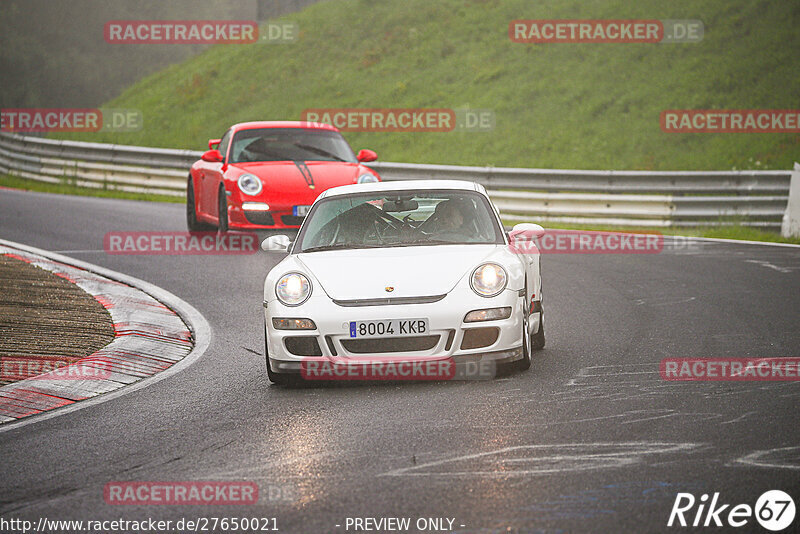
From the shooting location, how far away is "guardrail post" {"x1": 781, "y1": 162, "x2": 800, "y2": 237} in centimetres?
1619

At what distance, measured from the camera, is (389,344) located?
22.6 ft

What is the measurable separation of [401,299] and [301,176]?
23.3 feet

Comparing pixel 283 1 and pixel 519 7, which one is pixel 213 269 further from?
pixel 283 1

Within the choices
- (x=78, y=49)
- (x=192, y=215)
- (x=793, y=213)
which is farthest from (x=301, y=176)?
(x=78, y=49)

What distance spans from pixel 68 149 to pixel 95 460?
2100 cm

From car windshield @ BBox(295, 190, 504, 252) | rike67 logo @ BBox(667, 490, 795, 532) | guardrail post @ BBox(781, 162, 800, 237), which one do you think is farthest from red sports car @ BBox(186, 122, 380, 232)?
rike67 logo @ BBox(667, 490, 795, 532)

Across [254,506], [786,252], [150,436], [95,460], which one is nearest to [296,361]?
[150,436]

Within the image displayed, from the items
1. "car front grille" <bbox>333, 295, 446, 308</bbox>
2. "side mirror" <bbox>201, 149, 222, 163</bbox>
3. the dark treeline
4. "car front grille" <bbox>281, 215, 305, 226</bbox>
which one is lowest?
"car front grille" <bbox>333, 295, 446, 308</bbox>

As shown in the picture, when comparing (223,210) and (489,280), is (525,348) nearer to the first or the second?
(489,280)

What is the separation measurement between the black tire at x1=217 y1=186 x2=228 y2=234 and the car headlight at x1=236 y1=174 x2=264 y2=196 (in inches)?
15.3

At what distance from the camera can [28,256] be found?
12688 mm

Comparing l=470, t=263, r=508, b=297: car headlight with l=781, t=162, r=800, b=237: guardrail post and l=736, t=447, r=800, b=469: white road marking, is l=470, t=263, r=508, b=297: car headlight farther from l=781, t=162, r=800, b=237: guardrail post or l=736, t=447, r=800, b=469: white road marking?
l=781, t=162, r=800, b=237: guardrail post

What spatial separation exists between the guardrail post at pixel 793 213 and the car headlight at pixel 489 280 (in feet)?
33.8

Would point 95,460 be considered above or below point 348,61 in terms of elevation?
below
